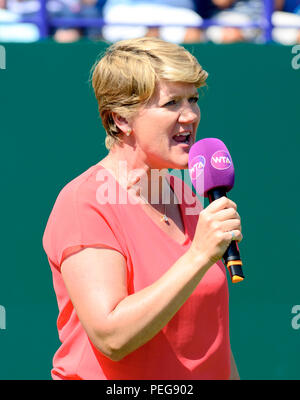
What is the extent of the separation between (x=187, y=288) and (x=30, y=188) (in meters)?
2.07

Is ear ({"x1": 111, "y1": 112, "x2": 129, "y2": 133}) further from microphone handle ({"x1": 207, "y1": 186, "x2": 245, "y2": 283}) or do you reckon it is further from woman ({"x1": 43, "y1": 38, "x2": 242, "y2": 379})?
microphone handle ({"x1": 207, "y1": 186, "x2": 245, "y2": 283})

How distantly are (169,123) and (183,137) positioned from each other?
0.21ft

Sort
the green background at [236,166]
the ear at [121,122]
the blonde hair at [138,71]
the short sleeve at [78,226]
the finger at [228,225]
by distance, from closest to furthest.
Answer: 1. the finger at [228,225]
2. the short sleeve at [78,226]
3. the blonde hair at [138,71]
4. the ear at [121,122]
5. the green background at [236,166]

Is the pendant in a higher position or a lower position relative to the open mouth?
lower

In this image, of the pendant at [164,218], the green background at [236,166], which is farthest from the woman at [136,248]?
the green background at [236,166]

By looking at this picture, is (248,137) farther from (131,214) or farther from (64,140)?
(131,214)

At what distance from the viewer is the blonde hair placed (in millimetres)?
1924

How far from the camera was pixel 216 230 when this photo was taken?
162 cm

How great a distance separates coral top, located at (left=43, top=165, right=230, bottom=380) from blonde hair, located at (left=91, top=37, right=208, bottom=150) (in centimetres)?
21

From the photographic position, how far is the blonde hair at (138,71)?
192 centimetres

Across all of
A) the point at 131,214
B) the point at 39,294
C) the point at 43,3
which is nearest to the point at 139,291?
the point at 131,214

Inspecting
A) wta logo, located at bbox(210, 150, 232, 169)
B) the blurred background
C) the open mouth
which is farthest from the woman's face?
the blurred background

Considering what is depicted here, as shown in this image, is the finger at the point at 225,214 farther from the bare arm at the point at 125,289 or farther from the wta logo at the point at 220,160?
the wta logo at the point at 220,160

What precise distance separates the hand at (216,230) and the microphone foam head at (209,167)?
0.19 meters
